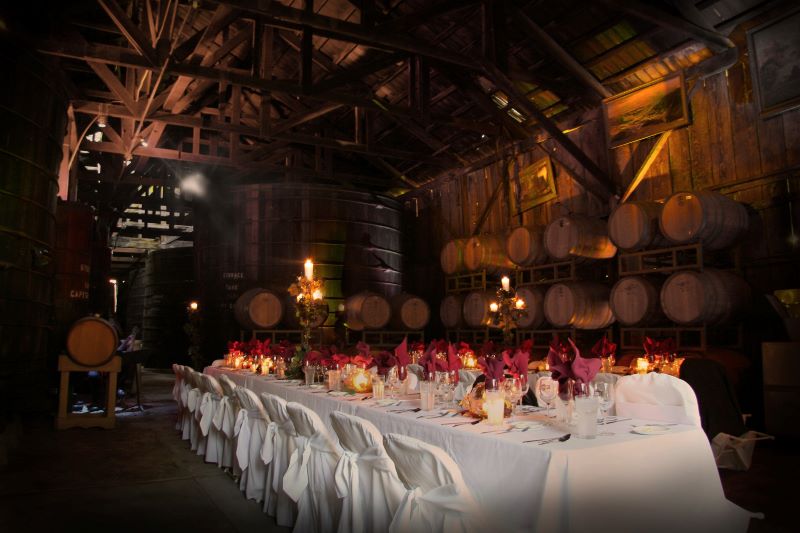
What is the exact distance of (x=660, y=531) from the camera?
2.11 metres

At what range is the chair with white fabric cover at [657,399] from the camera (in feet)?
9.05

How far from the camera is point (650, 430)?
2369 millimetres

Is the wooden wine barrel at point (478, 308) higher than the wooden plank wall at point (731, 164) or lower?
lower

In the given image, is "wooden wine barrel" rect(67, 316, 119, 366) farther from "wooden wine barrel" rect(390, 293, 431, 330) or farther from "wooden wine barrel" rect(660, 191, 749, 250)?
"wooden wine barrel" rect(660, 191, 749, 250)

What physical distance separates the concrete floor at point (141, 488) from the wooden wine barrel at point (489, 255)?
4697mm

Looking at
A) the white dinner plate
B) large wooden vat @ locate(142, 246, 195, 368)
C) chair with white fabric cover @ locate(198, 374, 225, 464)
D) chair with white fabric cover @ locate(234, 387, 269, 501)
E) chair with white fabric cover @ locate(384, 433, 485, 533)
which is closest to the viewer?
chair with white fabric cover @ locate(384, 433, 485, 533)

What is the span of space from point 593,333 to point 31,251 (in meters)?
7.43

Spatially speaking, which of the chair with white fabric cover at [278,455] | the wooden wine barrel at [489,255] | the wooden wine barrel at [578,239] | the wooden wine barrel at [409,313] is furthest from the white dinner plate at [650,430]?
the wooden wine barrel at [409,313]

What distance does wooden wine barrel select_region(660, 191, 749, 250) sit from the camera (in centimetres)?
587

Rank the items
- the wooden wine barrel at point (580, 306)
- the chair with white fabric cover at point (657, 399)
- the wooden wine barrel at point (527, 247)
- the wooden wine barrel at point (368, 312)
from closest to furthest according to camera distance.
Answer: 1. the chair with white fabric cover at point (657, 399)
2. the wooden wine barrel at point (580, 306)
3. the wooden wine barrel at point (527, 247)
4. the wooden wine barrel at point (368, 312)

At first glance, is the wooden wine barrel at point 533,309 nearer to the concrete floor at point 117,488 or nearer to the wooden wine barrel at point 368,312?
the wooden wine barrel at point 368,312

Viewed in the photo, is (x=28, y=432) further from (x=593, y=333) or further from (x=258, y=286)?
(x=593, y=333)

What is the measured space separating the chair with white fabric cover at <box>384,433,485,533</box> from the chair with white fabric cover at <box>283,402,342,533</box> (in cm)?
61

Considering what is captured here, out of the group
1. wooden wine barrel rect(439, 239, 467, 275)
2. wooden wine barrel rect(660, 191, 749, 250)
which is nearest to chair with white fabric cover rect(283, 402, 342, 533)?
wooden wine barrel rect(660, 191, 749, 250)
